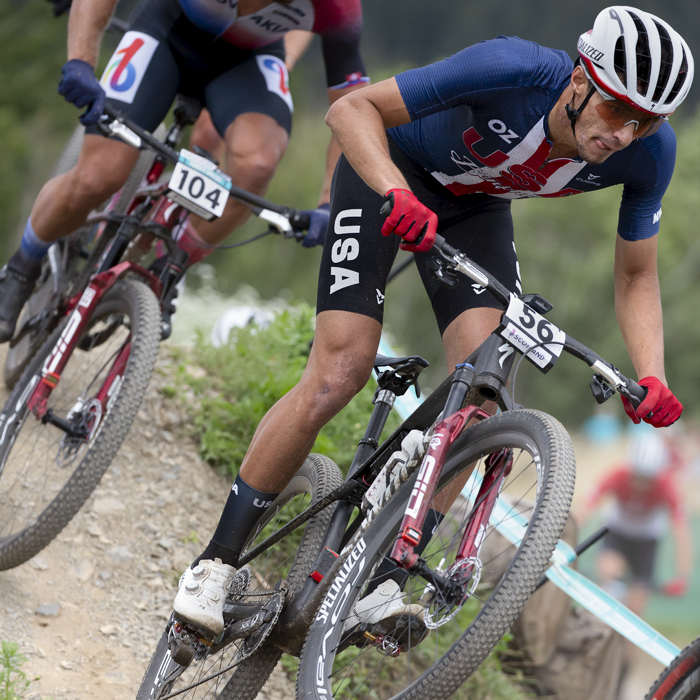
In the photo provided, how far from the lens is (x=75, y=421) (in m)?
3.41

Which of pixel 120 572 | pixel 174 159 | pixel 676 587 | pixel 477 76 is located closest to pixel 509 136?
pixel 477 76

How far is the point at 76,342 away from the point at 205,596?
4.91 feet

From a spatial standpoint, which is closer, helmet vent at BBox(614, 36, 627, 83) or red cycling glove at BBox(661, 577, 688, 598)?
helmet vent at BBox(614, 36, 627, 83)

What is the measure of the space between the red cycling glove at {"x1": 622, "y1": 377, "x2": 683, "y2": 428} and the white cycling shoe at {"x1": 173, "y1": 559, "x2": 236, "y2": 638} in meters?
1.39

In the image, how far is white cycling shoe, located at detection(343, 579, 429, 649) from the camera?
2361 millimetres

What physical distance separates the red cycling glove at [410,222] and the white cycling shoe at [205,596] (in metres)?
1.26

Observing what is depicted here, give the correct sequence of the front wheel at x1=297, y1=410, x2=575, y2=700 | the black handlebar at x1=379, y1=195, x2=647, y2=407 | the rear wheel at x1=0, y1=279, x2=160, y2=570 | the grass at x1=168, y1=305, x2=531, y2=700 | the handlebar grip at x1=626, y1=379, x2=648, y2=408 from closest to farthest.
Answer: the front wheel at x1=297, y1=410, x2=575, y2=700
the black handlebar at x1=379, y1=195, x2=647, y2=407
the handlebar grip at x1=626, y1=379, x2=648, y2=408
the rear wheel at x1=0, y1=279, x2=160, y2=570
the grass at x1=168, y1=305, x2=531, y2=700

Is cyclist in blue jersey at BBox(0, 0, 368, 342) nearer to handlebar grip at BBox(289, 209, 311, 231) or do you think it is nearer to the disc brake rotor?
handlebar grip at BBox(289, 209, 311, 231)

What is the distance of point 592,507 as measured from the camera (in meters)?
8.83

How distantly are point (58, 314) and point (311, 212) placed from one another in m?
1.41

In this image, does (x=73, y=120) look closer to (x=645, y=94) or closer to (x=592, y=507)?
(x=592, y=507)

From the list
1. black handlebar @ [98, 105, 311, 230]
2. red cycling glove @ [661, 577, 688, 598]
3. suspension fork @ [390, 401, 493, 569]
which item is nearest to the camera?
suspension fork @ [390, 401, 493, 569]

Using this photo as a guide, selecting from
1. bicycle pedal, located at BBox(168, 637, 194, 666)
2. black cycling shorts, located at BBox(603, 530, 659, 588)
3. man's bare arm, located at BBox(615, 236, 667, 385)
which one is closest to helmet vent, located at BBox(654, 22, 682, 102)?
man's bare arm, located at BBox(615, 236, 667, 385)

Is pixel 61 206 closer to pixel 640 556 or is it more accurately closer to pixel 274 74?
pixel 274 74
